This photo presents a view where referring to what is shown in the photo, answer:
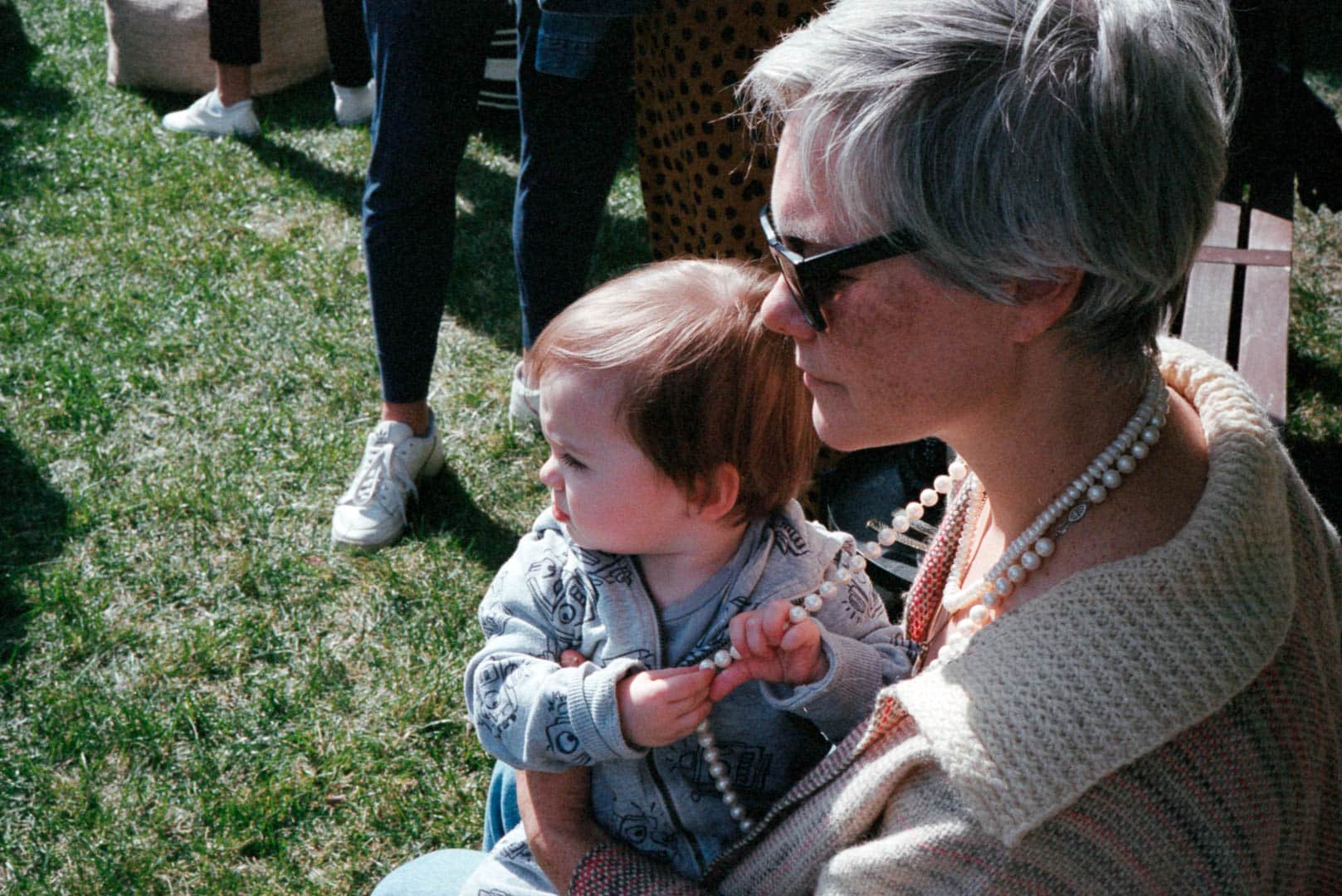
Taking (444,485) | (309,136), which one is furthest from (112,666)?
(309,136)

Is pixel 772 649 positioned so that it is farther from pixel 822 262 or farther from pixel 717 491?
pixel 822 262

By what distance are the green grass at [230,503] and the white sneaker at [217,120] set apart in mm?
91

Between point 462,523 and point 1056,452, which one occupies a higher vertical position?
point 1056,452

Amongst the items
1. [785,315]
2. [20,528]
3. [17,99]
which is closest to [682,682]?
[785,315]

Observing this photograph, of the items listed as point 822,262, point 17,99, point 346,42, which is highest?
point 822,262

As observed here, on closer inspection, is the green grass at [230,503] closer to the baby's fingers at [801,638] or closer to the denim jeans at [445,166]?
the denim jeans at [445,166]

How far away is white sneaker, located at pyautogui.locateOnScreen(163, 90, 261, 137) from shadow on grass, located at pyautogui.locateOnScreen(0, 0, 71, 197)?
2.29 feet

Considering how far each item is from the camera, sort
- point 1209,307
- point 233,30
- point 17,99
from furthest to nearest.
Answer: point 17,99, point 233,30, point 1209,307

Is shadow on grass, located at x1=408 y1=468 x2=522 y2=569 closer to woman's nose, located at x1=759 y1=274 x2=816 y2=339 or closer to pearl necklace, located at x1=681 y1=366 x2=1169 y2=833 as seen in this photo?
pearl necklace, located at x1=681 y1=366 x2=1169 y2=833

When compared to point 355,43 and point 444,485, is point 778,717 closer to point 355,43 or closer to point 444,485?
point 444,485

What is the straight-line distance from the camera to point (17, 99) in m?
6.12

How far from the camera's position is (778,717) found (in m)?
1.78

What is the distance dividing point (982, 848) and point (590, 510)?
2.44ft

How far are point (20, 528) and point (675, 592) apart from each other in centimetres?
260
